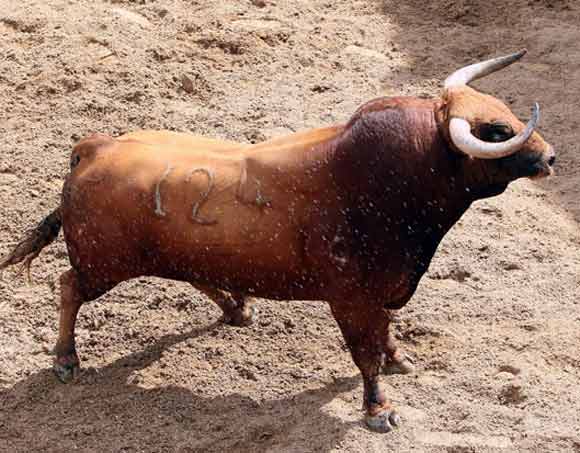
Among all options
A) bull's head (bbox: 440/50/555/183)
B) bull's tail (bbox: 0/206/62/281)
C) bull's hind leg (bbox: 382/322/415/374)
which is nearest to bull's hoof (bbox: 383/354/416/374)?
bull's hind leg (bbox: 382/322/415/374)

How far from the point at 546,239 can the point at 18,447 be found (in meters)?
3.21

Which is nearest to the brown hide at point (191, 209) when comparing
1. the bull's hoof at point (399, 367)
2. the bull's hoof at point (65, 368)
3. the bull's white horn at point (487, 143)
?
the bull's hoof at point (65, 368)

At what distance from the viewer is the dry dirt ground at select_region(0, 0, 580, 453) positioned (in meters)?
6.14

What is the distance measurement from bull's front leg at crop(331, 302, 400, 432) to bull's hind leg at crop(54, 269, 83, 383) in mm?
1356

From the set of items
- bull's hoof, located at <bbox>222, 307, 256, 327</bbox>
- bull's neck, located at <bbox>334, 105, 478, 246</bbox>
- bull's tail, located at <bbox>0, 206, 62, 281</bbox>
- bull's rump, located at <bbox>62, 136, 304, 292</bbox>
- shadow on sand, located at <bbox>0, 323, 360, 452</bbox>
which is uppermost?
bull's neck, located at <bbox>334, 105, 478, 246</bbox>

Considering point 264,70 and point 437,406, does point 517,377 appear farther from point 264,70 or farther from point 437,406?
point 264,70

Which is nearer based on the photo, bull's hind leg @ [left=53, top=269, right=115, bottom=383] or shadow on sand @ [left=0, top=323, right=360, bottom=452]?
shadow on sand @ [left=0, top=323, right=360, bottom=452]

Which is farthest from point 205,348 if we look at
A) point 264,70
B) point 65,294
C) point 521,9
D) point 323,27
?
point 521,9

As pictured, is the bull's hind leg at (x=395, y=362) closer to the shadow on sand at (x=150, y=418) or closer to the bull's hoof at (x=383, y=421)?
the shadow on sand at (x=150, y=418)

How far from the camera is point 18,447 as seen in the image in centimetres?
609

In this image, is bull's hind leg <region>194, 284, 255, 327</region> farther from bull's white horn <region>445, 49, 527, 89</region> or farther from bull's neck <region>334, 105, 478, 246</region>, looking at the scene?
bull's white horn <region>445, 49, 527, 89</region>

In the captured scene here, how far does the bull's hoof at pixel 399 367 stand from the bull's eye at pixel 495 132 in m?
1.41

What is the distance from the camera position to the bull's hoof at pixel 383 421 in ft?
19.8

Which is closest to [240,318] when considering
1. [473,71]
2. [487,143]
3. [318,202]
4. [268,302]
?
[268,302]
